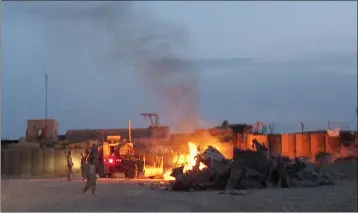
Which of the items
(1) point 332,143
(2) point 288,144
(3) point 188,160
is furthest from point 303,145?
(3) point 188,160

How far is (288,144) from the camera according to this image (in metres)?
40.7

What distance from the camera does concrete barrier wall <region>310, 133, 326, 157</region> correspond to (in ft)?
129

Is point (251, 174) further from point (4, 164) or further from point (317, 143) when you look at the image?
point (4, 164)

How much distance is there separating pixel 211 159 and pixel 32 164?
19418mm

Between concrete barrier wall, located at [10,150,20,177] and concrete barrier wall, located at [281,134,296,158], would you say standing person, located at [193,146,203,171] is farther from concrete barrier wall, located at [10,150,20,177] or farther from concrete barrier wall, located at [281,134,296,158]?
concrete barrier wall, located at [10,150,20,177]

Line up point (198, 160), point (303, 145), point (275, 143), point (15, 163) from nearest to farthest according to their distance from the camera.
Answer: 1. point (198, 160)
2. point (303, 145)
3. point (275, 143)
4. point (15, 163)

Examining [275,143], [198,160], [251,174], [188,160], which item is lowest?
[251,174]

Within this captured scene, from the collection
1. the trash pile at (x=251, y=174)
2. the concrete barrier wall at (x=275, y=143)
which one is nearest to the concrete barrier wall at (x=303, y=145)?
the concrete barrier wall at (x=275, y=143)

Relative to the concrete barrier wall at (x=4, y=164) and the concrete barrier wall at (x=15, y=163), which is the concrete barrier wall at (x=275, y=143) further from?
the concrete barrier wall at (x=4, y=164)

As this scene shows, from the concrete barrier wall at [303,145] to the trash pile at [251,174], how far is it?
10.2m

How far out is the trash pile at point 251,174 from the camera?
2689 cm

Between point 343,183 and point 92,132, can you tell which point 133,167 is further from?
point 92,132

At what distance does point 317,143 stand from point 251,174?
13441mm

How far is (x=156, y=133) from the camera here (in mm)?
49688
